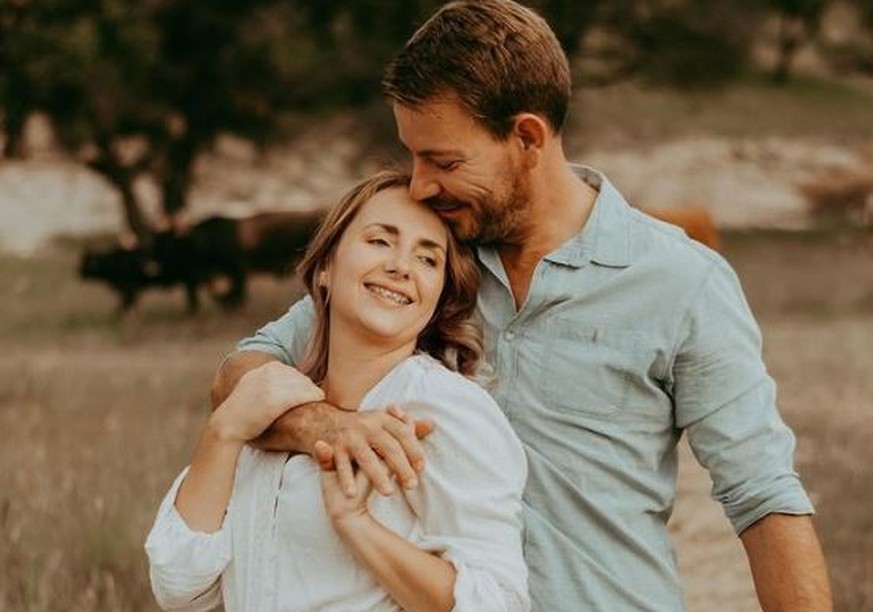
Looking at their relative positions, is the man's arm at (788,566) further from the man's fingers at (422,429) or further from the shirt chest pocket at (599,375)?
the man's fingers at (422,429)

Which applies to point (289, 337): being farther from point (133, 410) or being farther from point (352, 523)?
point (133, 410)

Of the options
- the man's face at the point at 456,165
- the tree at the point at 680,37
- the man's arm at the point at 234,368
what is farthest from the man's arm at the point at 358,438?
the tree at the point at 680,37

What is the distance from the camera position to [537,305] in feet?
13.6

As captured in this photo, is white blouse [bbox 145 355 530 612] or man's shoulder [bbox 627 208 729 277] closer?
white blouse [bbox 145 355 530 612]

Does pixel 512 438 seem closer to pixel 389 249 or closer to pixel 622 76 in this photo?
pixel 389 249

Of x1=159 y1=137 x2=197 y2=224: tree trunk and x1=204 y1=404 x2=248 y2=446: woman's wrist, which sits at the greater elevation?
x1=204 y1=404 x2=248 y2=446: woman's wrist

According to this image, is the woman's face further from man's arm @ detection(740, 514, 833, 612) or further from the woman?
man's arm @ detection(740, 514, 833, 612)

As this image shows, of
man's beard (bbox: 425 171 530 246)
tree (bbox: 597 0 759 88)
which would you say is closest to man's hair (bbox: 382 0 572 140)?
man's beard (bbox: 425 171 530 246)

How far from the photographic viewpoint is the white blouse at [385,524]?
3586 millimetres

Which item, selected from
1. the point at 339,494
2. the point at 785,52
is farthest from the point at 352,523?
the point at 785,52

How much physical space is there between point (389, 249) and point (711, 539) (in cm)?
533

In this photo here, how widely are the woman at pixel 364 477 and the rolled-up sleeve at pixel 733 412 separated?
475 mm

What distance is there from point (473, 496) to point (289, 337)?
996 mm

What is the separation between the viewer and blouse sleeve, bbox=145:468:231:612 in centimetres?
378
